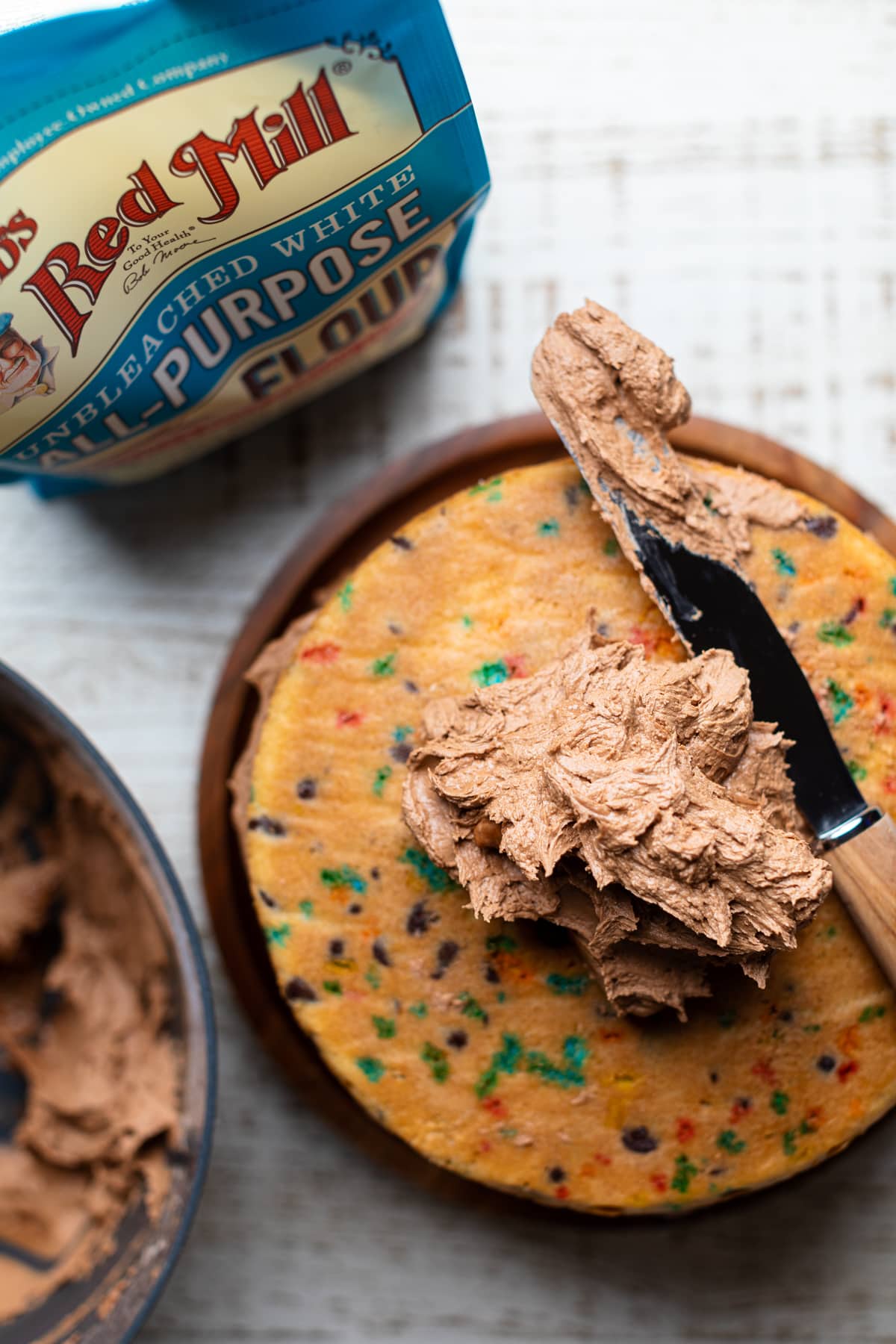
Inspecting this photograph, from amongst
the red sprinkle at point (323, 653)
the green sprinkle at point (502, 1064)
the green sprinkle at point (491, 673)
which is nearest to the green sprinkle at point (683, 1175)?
the green sprinkle at point (502, 1064)

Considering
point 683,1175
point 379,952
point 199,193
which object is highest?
point 199,193

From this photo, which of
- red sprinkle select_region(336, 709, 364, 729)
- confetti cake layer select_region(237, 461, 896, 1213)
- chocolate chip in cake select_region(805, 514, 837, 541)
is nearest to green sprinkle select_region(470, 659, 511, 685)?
confetti cake layer select_region(237, 461, 896, 1213)

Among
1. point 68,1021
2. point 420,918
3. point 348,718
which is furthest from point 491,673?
point 68,1021

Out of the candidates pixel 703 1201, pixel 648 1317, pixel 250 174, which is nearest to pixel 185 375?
pixel 250 174

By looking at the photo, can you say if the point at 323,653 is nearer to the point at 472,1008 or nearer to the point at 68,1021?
the point at 472,1008

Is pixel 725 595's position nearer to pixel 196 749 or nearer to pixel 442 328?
pixel 442 328

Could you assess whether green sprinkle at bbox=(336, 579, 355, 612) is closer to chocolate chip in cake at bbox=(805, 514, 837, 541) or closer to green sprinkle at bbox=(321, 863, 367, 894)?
green sprinkle at bbox=(321, 863, 367, 894)
